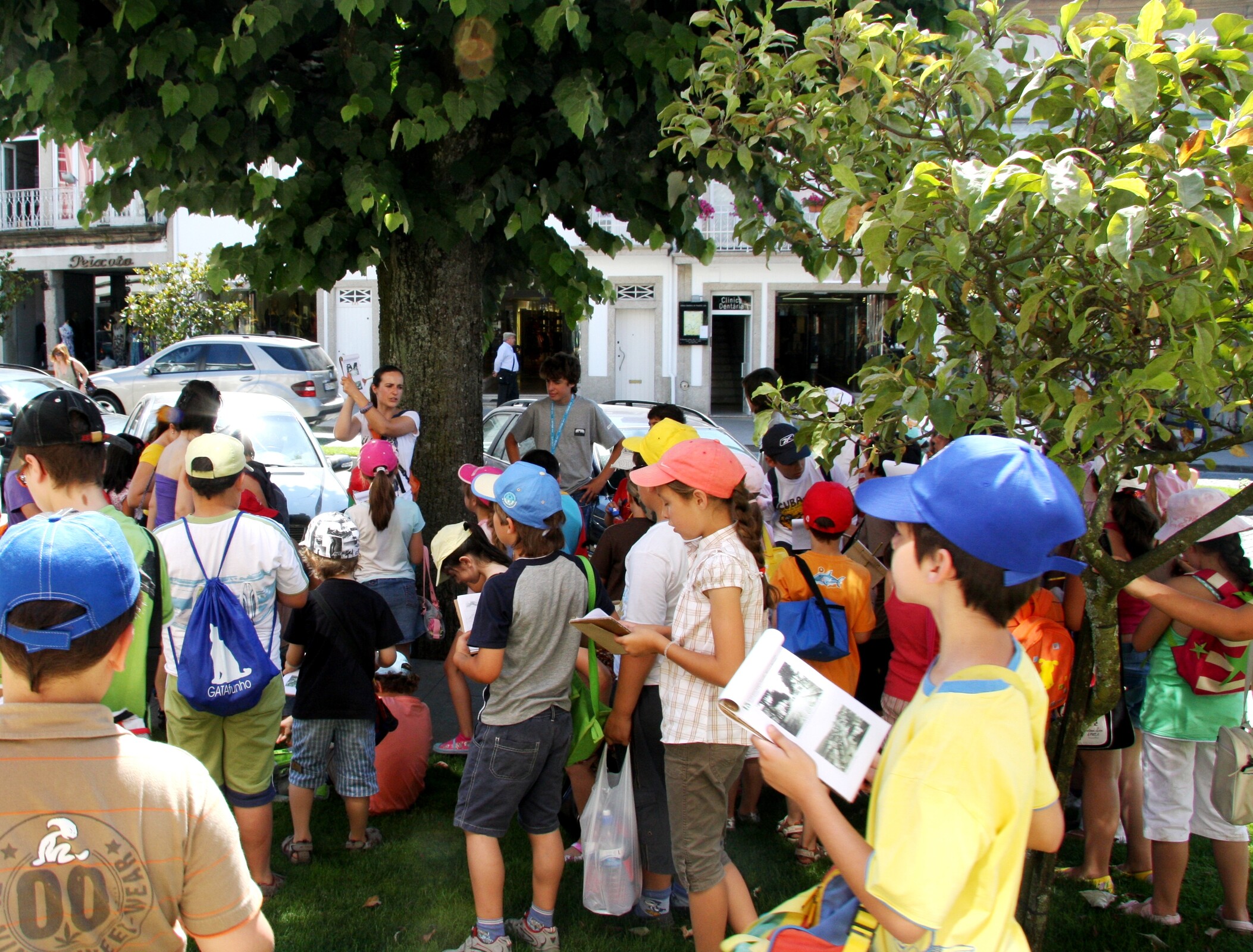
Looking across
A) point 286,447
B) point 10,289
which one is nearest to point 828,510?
point 286,447

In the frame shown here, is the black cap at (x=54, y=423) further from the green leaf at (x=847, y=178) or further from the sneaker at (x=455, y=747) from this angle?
the green leaf at (x=847, y=178)

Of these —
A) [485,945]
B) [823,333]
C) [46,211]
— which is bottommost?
[485,945]

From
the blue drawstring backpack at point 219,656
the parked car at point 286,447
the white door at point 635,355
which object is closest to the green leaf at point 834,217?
the blue drawstring backpack at point 219,656

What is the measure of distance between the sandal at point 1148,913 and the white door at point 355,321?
85.2 ft

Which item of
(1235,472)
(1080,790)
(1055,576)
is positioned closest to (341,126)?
(1055,576)

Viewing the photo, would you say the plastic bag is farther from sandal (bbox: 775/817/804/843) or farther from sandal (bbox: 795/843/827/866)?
sandal (bbox: 775/817/804/843)

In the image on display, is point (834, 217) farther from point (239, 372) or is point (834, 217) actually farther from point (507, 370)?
point (507, 370)

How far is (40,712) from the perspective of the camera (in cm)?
170

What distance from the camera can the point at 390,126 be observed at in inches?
235

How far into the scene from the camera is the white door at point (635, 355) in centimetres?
2775

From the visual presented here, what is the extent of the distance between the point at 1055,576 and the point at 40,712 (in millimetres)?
3661

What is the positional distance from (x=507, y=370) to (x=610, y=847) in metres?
19.7

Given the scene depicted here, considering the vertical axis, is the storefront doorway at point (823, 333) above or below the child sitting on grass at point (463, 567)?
above

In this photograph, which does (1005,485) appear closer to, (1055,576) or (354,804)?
(1055,576)
